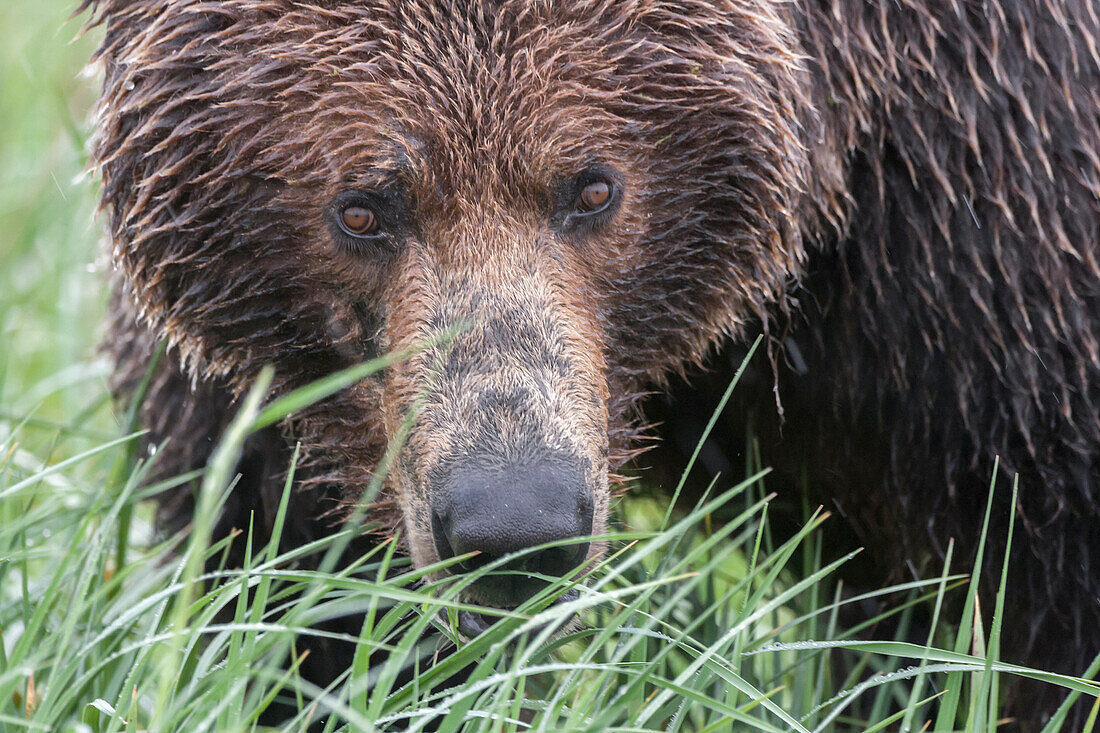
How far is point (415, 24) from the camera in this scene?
2.81m

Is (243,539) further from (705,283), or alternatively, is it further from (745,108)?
(745,108)

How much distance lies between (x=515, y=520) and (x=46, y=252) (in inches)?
166

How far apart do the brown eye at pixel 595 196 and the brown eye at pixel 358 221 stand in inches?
17.5

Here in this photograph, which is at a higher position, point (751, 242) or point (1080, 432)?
point (751, 242)

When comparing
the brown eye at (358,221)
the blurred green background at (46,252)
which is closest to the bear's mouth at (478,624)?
the brown eye at (358,221)

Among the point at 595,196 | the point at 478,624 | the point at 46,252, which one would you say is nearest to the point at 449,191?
the point at 595,196

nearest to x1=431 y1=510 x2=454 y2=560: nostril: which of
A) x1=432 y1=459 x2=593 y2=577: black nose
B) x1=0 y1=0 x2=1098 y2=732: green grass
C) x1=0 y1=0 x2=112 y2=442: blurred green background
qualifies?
x1=432 y1=459 x2=593 y2=577: black nose

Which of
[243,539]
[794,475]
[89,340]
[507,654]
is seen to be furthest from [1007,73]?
[89,340]

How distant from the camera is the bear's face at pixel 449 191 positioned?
273cm

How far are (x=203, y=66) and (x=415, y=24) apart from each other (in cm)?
47

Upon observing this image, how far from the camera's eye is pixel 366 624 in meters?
2.29

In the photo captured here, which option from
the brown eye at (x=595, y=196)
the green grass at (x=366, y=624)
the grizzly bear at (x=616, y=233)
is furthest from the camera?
the brown eye at (x=595, y=196)

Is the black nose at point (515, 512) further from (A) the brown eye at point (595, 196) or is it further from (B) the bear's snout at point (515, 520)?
(A) the brown eye at point (595, 196)

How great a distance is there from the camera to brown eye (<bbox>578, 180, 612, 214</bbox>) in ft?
9.56
